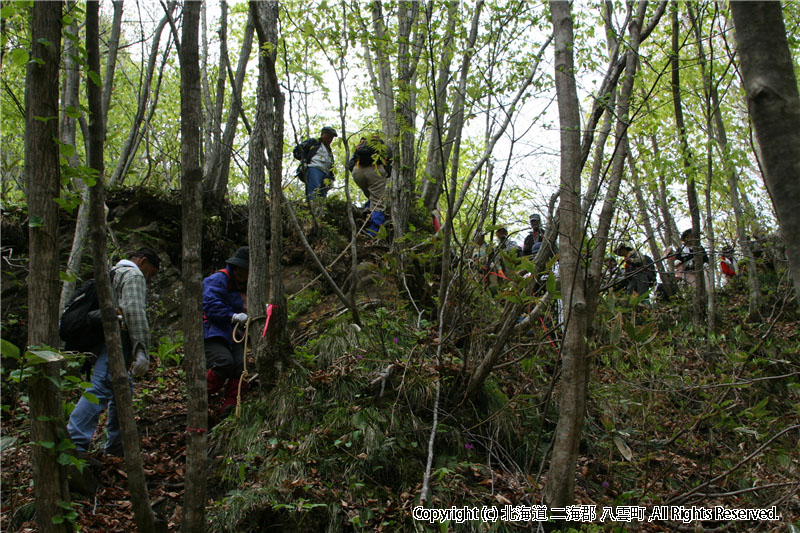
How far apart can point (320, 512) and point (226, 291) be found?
9.17 feet

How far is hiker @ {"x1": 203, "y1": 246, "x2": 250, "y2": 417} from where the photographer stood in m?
5.48

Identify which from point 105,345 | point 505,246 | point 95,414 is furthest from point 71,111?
point 505,246

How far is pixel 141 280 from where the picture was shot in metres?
4.64

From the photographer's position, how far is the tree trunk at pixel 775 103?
1.14 metres

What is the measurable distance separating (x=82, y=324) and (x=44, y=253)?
2.14m

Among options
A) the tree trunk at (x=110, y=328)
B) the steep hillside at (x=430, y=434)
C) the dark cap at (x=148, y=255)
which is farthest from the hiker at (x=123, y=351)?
the tree trunk at (x=110, y=328)

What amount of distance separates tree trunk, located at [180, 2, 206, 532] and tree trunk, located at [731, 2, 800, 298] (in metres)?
2.62

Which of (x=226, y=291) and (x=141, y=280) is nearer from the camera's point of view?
(x=141, y=280)

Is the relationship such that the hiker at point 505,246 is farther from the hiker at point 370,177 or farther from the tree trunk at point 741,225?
the tree trunk at point 741,225

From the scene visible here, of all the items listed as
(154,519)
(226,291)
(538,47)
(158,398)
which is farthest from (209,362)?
(538,47)

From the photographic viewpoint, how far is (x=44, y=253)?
2.51 m

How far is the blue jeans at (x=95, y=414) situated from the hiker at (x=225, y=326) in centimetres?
105

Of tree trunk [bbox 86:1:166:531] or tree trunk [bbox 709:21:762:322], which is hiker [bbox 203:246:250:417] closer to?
tree trunk [bbox 86:1:166:531]

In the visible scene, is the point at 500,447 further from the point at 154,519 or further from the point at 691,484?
the point at 154,519
